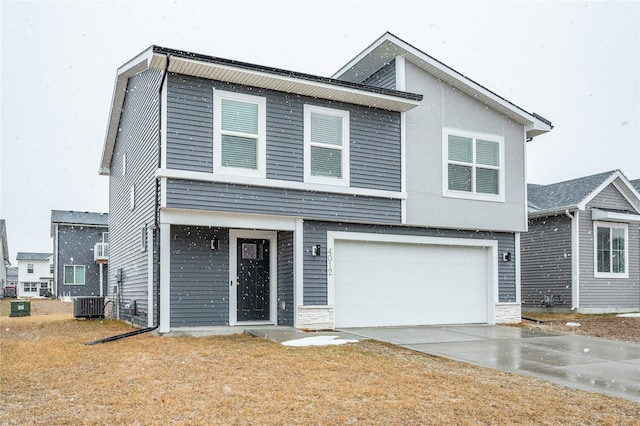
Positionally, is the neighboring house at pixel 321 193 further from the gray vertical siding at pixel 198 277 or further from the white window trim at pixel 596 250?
the white window trim at pixel 596 250

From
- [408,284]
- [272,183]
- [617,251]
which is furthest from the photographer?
[617,251]

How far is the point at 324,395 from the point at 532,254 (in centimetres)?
1608

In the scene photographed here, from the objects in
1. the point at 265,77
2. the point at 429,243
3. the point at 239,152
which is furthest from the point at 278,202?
the point at 429,243

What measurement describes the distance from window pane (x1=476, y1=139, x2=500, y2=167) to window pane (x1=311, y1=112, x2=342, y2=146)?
4.00 meters

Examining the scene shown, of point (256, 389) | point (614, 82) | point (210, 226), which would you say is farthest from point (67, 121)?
point (256, 389)

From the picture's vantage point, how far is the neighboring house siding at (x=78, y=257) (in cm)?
3709

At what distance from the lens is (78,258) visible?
3756 centimetres

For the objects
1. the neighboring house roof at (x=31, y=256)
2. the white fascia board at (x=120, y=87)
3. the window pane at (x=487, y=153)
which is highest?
the white fascia board at (x=120, y=87)

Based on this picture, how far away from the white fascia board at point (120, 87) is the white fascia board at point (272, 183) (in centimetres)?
209

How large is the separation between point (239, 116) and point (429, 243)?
5.61 metres

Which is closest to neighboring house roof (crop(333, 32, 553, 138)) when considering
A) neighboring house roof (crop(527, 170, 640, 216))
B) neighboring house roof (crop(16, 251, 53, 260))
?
neighboring house roof (crop(527, 170, 640, 216))

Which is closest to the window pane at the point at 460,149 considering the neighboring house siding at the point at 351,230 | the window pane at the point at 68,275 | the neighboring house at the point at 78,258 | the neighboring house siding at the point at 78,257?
the neighboring house siding at the point at 351,230

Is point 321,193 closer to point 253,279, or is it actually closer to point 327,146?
point 327,146

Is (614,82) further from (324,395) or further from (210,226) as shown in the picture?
(324,395)
